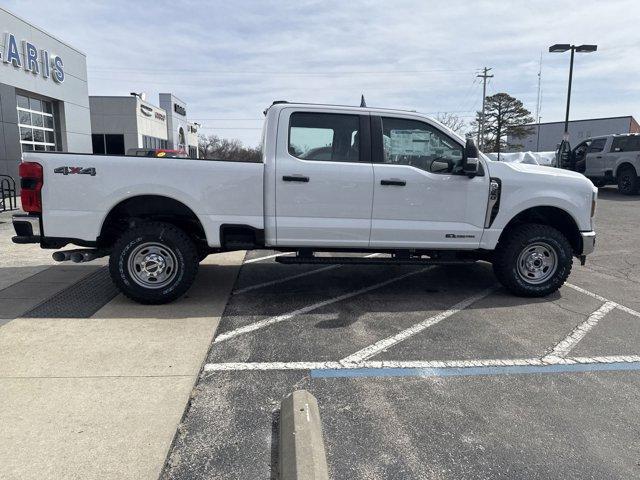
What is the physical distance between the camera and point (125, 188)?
4.95 meters

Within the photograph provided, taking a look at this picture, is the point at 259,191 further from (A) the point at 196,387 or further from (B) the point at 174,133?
(B) the point at 174,133

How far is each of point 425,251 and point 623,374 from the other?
2.39m

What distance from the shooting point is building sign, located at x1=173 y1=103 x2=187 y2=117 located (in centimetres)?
5012

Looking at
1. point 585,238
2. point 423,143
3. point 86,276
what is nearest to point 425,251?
point 423,143

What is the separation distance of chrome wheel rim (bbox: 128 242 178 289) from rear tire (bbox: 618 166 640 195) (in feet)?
62.2

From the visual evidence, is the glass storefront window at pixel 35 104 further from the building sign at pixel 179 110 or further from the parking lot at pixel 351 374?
the building sign at pixel 179 110

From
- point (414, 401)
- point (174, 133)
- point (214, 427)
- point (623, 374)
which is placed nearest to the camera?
point (214, 427)

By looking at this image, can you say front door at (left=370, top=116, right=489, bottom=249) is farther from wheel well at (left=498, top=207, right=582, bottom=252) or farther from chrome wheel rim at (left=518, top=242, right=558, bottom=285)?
chrome wheel rim at (left=518, top=242, right=558, bottom=285)

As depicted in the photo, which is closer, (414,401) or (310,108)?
(414,401)

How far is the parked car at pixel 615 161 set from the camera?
722 inches

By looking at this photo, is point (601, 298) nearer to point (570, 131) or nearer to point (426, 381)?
point (426, 381)

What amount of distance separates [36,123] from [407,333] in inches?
824

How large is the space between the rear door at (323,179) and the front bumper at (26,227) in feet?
8.03

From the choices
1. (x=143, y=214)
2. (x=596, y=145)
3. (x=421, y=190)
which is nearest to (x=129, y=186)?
(x=143, y=214)
